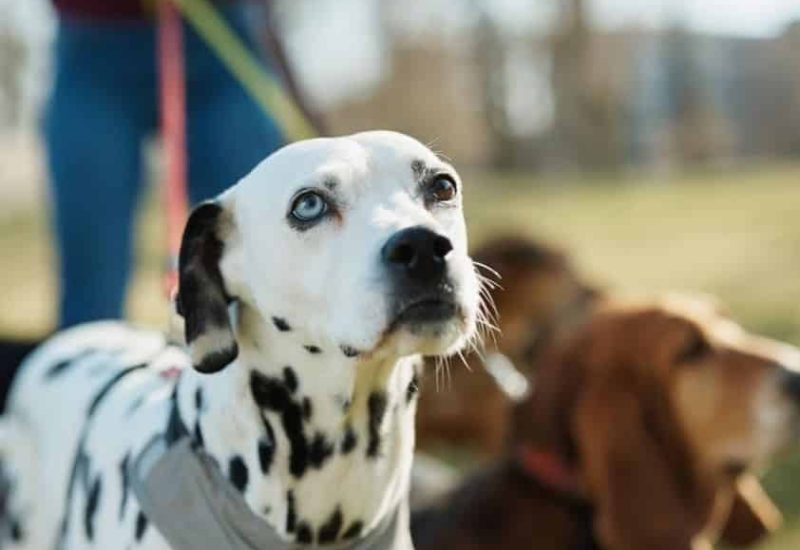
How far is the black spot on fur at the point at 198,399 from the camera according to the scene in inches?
113

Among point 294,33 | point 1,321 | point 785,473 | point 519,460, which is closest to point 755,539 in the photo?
point 519,460

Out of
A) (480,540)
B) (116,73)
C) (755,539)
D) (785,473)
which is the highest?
(116,73)

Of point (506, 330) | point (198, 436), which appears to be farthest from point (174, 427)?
point (506, 330)

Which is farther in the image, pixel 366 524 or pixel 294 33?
pixel 294 33

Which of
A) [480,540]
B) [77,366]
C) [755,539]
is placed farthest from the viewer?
[755,539]

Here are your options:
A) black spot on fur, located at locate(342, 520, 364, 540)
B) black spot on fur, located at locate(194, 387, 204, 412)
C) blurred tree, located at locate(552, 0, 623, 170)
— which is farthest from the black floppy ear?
blurred tree, located at locate(552, 0, 623, 170)

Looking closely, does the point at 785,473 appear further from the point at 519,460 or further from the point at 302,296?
the point at 302,296

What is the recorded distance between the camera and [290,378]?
9.05 feet

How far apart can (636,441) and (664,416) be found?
96mm

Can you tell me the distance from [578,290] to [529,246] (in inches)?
9.1

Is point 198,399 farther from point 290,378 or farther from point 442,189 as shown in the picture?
point 442,189

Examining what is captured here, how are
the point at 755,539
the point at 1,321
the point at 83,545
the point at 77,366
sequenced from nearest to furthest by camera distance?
the point at 83,545 → the point at 77,366 → the point at 755,539 → the point at 1,321

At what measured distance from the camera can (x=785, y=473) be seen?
549cm

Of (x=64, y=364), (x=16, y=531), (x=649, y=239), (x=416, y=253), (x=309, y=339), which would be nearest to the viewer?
(x=416, y=253)
